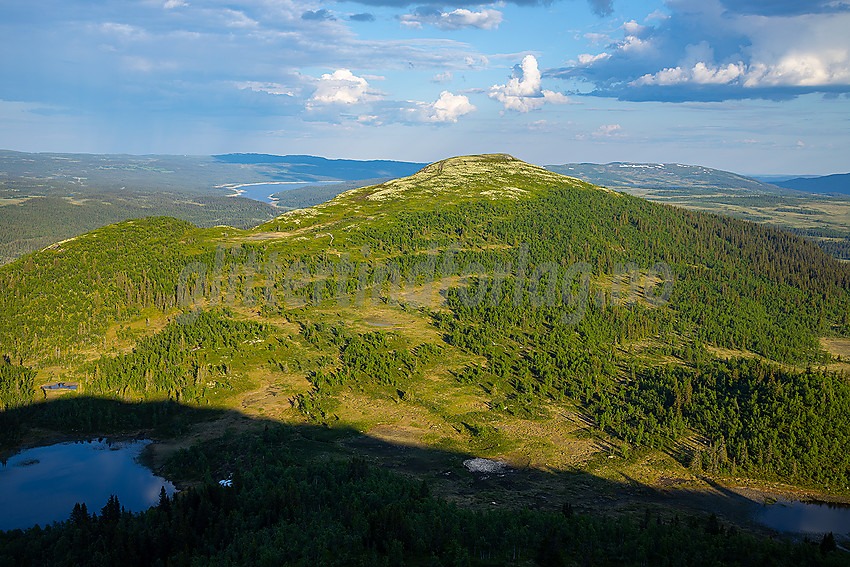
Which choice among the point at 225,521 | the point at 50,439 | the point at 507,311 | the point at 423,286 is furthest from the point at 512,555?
the point at 423,286

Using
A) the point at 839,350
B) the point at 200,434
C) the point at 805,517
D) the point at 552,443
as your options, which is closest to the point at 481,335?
the point at 552,443

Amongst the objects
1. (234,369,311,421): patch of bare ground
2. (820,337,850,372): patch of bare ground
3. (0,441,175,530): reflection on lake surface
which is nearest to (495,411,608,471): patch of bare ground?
(234,369,311,421): patch of bare ground

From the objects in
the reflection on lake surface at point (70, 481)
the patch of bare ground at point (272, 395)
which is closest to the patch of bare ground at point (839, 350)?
the patch of bare ground at point (272, 395)

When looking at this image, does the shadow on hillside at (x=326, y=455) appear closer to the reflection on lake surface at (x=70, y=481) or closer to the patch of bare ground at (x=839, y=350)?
the reflection on lake surface at (x=70, y=481)

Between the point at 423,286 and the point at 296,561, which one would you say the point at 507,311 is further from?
the point at 296,561

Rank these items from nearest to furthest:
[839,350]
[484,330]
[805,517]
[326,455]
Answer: [805,517], [326,455], [484,330], [839,350]

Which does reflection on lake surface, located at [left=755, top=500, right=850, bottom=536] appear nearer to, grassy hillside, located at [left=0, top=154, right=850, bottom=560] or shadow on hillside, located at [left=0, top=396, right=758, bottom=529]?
shadow on hillside, located at [left=0, top=396, right=758, bottom=529]

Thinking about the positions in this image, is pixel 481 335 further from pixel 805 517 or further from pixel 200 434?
pixel 805 517
